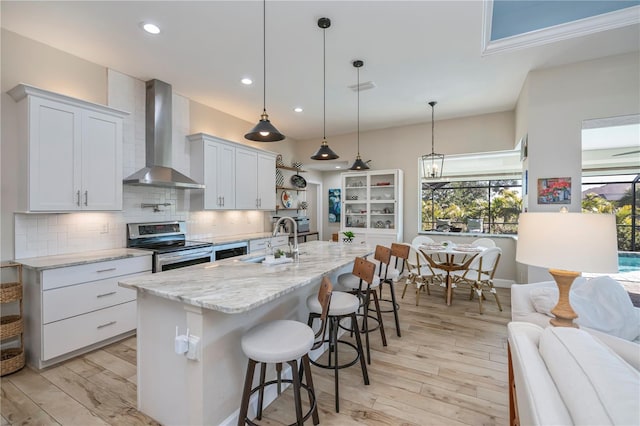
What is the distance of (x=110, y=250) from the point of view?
132 inches

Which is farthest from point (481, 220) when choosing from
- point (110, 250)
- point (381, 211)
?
point (110, 250)

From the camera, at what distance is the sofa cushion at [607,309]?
1.85 m

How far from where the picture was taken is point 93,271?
2.77m

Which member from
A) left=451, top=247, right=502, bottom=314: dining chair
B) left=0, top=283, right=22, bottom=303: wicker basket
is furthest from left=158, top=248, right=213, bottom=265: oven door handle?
left=451, top=247, right=502, bottom=314: dining chair

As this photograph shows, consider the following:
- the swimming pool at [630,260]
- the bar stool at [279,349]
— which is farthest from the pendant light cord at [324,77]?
the swimming pool at [630,260]

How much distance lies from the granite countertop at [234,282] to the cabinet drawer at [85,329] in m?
1.39

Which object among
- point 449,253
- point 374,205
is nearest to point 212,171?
point 374,205

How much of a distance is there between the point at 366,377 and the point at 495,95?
421 cm

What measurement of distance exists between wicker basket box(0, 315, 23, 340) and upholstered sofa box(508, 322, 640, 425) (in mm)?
3606

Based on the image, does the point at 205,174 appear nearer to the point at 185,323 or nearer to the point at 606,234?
the point at 185,323

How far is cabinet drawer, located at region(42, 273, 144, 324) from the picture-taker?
2.48 metres

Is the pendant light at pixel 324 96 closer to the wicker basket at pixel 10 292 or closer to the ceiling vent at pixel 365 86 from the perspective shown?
the ceiling vent at pixel 365 86

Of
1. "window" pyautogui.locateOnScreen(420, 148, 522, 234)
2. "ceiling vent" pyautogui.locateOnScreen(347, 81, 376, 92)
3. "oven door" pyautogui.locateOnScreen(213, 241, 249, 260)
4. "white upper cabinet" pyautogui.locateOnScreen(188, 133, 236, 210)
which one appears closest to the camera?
"ceiling vent" pyautogui.locateOnScreen(347, 81, 376, 92)

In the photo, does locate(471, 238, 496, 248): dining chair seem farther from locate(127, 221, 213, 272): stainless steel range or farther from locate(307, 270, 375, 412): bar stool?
locate(127, 221, 213, 272): stainless steel range
